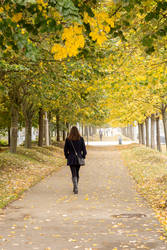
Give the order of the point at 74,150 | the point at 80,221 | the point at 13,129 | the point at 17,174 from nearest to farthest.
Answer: the point at 80,221 → the point at 74,150 → the point at 17,174 → the point at 13,129

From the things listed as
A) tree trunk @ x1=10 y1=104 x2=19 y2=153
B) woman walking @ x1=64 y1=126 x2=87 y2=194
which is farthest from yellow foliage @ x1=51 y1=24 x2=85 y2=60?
tree trunk @ x1=10 y1=104 x2=19 y2=153

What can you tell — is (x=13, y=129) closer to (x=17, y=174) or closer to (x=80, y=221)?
(x=17, y=174)

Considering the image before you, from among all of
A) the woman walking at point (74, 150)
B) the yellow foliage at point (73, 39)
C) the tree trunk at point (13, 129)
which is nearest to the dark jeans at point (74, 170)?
the woman walking at point (74, 150)

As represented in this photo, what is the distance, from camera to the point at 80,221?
7.41m

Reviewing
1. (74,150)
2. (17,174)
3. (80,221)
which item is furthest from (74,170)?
(17,174)

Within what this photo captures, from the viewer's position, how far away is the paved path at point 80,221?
5828mm

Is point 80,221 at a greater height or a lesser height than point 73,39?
lesser

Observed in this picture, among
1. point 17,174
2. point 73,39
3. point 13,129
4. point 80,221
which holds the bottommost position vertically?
point 80,221

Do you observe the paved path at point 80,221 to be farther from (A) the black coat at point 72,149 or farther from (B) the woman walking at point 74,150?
(A) the black coat at point 72,149

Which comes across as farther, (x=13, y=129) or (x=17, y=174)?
(x=13, y=129)

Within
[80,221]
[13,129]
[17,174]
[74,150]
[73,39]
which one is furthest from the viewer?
[13,129]

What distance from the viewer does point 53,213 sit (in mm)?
8250

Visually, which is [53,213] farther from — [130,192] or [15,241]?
[130,192]

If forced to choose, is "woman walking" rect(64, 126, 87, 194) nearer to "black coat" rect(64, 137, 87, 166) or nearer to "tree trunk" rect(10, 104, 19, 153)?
"black coat" rect(64, 137, 87, 166)
